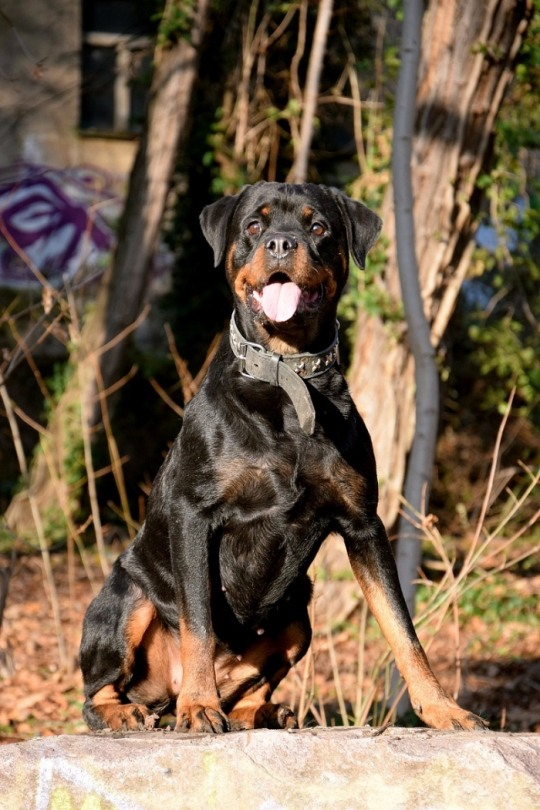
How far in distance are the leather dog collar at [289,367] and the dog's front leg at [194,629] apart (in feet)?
1.75

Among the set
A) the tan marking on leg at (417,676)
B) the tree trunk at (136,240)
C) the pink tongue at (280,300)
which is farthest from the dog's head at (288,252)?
the tree trunk at (136,240)

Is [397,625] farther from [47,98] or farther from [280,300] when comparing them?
[47,98]

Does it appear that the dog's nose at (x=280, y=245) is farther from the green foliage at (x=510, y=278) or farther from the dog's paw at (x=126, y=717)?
the green foliage at (x=510, y=278)

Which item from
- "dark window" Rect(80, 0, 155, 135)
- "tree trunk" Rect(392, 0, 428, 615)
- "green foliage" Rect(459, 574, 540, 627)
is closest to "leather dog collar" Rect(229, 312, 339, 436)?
"tree trunk" Rect(392, 0, 428, 615)

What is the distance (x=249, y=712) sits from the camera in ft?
13.2

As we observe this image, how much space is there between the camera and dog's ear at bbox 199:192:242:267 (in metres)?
4.18

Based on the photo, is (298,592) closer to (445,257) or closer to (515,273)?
(445,257)

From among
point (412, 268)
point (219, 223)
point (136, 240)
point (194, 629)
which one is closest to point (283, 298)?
point (219, 223)

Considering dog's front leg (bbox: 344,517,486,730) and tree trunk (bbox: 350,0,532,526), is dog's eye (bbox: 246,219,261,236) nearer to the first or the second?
dog's front leg (bbox: 344,517,486,730)

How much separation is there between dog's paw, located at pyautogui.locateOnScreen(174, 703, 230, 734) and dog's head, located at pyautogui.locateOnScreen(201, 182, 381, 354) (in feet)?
4.55

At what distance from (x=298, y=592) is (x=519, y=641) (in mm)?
4881

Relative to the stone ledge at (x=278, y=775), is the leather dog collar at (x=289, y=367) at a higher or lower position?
higher

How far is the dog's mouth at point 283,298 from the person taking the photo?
3.79m

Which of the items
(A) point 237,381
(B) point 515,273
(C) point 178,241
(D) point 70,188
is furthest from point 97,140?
(A) point 237,381
